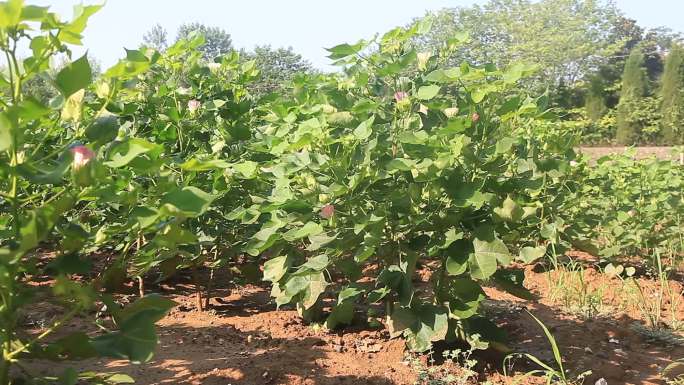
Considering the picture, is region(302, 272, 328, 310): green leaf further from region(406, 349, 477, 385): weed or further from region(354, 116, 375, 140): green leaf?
region(354, 116, 375, 140): green leaf

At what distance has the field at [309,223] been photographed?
48.2 inches

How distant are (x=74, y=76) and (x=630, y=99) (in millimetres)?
24301

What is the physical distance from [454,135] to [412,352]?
0.87 metres

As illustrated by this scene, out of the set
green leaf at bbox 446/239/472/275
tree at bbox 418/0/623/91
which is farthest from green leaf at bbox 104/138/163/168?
tree at bbox 418/0/623/91

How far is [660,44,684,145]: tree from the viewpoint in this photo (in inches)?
814

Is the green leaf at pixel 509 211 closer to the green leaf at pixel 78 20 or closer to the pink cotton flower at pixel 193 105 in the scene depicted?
the green leaf at pixel 78 20

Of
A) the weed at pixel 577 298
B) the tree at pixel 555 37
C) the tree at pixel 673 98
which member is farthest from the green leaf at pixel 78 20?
the tree at pixel 555 37

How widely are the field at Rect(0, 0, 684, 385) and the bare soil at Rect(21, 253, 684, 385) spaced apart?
13 millimetres

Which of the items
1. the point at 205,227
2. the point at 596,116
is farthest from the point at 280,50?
the point at 205,227

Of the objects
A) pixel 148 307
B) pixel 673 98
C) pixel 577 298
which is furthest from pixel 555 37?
pixel 148 307

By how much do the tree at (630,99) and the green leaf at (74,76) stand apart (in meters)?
23.0

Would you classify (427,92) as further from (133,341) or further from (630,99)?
(630,99)

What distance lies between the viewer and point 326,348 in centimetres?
252

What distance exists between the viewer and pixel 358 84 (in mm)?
2354
